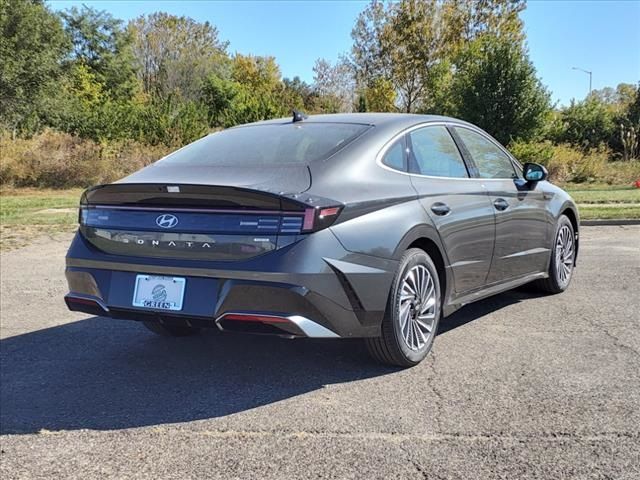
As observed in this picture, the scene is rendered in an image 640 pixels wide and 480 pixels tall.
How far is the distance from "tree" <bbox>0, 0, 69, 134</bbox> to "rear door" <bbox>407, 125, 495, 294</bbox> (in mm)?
23866

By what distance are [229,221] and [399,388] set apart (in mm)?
1334

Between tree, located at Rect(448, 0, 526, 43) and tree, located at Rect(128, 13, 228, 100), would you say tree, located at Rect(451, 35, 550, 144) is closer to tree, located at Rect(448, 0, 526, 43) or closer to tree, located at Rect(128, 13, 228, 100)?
tree, located at Rect(448, 0, 526, 43)

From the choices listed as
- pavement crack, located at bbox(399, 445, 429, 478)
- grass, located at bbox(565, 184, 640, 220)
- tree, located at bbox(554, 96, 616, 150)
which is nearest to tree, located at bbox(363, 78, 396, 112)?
tree, located at bbox(554, 96, 616, 150)

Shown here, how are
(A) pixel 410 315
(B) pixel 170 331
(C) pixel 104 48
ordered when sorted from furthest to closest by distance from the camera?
(C) pixel 104 48 → (B) pixel 170 331 → (A) pixel 410 315

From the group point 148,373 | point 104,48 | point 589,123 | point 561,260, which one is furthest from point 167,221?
point 104,48

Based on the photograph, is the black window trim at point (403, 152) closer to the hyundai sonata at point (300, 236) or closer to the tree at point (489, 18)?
the hyundai sonata at point (300, 236)

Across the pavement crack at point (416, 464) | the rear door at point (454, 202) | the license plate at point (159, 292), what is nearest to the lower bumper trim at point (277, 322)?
the license plate at point (159, 292)

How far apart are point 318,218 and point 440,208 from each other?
1135 millimetres

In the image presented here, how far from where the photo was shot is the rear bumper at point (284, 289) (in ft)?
11.1

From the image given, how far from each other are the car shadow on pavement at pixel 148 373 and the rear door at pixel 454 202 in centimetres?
70

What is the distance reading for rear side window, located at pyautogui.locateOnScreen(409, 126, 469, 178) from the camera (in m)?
4.40

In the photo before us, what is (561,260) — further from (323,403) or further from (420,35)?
(420,35)

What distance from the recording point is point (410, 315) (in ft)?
13.2

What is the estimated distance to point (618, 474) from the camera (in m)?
2.67
